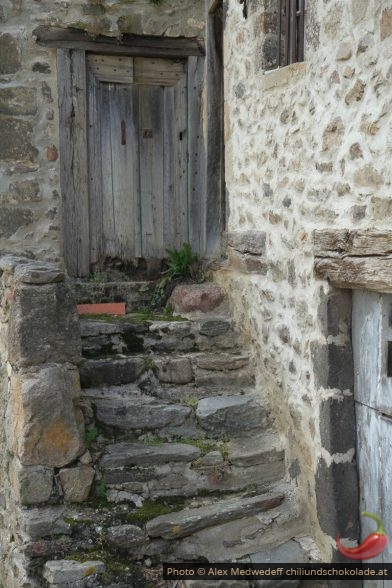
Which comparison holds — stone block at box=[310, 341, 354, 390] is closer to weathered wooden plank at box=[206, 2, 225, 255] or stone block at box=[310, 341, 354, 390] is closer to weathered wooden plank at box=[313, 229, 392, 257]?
weathered wooden plank at box=[313, 229, 392, 257]

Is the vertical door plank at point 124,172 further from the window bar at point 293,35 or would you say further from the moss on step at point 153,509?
the moss on step at point 153,509

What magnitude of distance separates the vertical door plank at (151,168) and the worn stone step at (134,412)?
2.04 m

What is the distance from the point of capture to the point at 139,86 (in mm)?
6148

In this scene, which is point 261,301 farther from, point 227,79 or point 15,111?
point 15,111

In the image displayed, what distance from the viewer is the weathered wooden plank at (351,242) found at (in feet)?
10.8

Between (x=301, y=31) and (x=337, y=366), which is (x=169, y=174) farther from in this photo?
(x=337, y=366)

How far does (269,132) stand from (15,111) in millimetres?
A: 2328

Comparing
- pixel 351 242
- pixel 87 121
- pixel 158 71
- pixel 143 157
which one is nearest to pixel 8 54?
pixel 87 121

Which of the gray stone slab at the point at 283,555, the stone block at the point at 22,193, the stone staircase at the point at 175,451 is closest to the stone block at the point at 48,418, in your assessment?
the stone staircase at the point at 175,451

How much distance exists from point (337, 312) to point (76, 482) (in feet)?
5.81

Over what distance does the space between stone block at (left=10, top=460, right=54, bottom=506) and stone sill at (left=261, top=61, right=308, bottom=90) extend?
2731 millimetres

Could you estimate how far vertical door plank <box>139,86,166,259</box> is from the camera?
20.3ft

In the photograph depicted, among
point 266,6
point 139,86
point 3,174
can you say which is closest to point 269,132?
point 266,6

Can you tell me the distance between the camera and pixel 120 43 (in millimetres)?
5895
